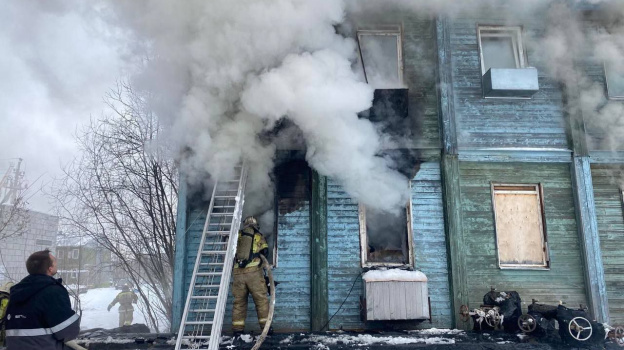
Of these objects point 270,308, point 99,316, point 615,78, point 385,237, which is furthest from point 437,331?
point 99,316

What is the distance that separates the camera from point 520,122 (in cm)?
741

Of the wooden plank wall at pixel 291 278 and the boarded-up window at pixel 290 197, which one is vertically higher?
the boarded-up window at pixel 290 197

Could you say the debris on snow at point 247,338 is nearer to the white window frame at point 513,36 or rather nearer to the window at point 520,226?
the window at point 520,226

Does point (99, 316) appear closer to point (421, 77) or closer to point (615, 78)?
point (421, 77)

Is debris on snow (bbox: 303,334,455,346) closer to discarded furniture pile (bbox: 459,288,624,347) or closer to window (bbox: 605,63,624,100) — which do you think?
discarded furniture pile (bbox: 459,288,624,347)

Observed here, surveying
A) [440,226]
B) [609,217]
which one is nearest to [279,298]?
[440,226]

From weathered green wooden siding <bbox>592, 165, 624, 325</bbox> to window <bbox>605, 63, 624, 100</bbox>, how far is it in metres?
1.49

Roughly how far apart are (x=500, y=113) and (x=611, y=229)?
2.71 meters

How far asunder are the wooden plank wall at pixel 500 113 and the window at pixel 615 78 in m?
1.07

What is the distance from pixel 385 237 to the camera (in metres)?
7.11

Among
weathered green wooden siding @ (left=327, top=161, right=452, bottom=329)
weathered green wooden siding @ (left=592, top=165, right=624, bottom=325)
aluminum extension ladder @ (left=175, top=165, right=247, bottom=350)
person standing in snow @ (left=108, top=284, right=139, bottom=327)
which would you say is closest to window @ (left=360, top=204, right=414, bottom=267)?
weathered green wooden siding @ (left=327, top=161, right=452, bottom=329)

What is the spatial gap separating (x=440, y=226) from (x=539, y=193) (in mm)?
1895

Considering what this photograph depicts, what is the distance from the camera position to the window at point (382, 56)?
301 inches

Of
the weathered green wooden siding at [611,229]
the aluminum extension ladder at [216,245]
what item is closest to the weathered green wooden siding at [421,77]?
the weathered green wooden siding at [611,229]
